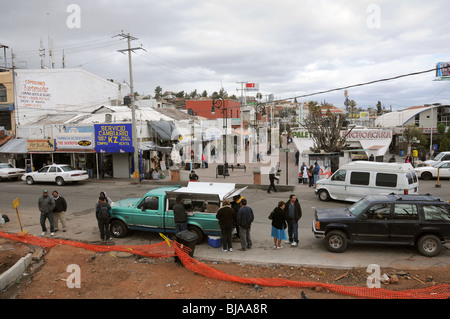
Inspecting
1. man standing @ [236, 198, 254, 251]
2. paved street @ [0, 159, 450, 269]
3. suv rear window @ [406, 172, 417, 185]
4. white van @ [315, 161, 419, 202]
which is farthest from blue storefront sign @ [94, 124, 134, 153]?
suv rear window @ [406, 172, 417, 185]

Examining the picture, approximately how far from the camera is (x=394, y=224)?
8594 millimetres

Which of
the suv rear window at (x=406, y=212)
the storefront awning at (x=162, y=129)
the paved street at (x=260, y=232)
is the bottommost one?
the paved street at (x=260, y=232)

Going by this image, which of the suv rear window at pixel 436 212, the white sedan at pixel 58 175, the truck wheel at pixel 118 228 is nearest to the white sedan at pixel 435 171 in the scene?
the suv rear window at pixel 436 212

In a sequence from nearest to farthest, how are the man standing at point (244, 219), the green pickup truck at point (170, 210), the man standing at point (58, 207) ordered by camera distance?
the man standing at point (244, 219) → the green pickup truck at point (170, 210) → the man standing at point (58, 207)

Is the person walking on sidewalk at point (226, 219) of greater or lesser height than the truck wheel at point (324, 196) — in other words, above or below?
above

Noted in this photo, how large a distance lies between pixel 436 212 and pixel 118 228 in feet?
30.9

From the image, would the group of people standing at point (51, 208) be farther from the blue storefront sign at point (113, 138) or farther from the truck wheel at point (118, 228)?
the blue storefront sign at point (113, 138)

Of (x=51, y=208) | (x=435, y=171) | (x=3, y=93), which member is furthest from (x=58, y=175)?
(x=435, y=171)

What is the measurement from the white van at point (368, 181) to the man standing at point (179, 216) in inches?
355

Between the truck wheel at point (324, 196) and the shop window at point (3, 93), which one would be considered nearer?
the truck wheel at point (324, 196)

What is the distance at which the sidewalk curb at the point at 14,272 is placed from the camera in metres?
7.18

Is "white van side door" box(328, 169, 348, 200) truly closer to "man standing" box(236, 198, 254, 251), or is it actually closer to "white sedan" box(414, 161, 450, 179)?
"man standing" box(236, 198, 254, 251)

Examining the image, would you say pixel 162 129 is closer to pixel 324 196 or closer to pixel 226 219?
pixel 324 196
